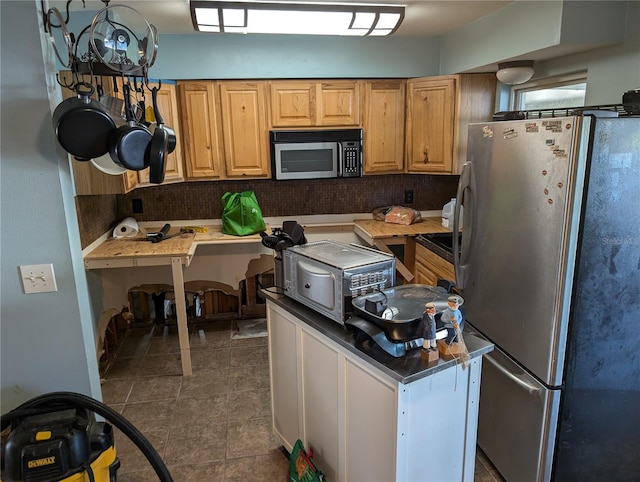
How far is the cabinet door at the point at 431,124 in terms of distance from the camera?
3.46 metres

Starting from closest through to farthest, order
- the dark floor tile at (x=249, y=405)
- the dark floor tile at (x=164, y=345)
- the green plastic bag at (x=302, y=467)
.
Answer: the green plastic bag at (x=302, y=467) → the dark floor tile at (x=249, y=405) → the dark floor tile at (x=164, y=345)

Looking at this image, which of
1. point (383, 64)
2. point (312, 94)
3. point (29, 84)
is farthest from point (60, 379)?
point (383, 64)

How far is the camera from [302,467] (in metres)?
1.94

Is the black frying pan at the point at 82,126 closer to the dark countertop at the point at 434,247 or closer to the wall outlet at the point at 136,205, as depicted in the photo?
the dark countertop at the point at 434,247

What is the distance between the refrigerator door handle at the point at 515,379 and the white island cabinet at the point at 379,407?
32 centimetres

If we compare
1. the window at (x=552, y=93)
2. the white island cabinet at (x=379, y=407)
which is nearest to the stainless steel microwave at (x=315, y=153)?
the window at (x=552, y=93)

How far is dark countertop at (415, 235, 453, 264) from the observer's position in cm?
279

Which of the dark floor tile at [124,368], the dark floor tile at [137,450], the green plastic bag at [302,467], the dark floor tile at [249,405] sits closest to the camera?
the green plastic bag at [302,467]

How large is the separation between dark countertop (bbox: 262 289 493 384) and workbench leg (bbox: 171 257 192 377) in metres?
1.34

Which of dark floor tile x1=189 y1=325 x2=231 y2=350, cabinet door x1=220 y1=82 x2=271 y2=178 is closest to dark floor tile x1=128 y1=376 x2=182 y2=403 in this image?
dark floor tile x1=189 y1=325 x2=231 y2=350

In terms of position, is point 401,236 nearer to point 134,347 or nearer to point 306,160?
point 306,160

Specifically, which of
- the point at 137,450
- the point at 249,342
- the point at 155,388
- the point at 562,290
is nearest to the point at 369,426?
the point at 562,290

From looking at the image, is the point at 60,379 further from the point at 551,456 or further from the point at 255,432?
the point at 551,456

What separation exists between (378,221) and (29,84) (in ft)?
9.61
